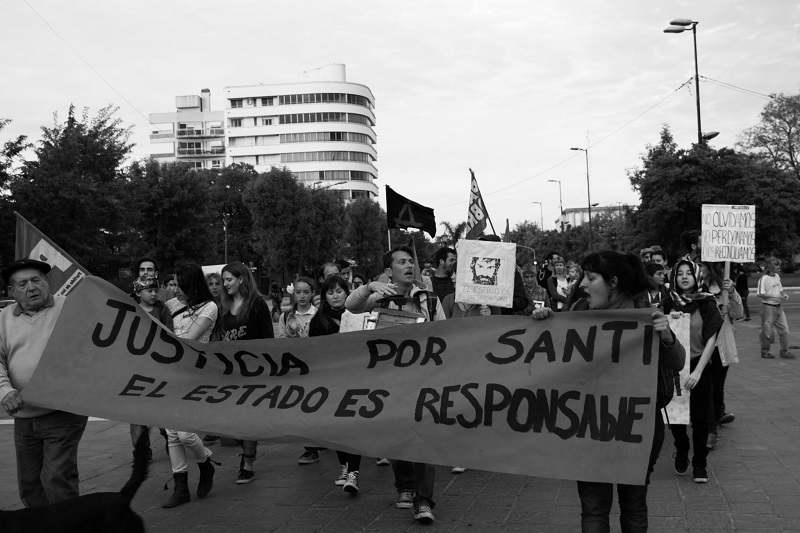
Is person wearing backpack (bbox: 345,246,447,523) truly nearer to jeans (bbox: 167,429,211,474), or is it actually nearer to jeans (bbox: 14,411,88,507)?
jeans (bbox: 167,429,211,474)

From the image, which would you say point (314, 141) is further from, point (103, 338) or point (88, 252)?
point (103, 338)

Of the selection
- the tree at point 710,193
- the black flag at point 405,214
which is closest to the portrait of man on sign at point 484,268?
the black flag at point 405,214

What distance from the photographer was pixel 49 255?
21.2 feet

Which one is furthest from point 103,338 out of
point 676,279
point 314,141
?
point 314,141

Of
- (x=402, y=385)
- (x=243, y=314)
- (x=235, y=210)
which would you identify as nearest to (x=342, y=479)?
(x=243, y=314)

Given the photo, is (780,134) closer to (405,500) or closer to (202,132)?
(405,500)

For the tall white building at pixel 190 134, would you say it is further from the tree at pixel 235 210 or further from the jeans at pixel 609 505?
the jeans at pixel 609 505

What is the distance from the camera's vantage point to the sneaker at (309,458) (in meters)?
7.45

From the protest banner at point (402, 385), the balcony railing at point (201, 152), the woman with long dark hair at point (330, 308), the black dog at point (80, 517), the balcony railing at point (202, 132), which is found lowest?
the black dog at point (80, 517)

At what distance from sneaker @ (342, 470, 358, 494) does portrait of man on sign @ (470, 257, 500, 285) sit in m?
2.18

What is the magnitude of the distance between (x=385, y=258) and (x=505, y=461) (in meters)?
2.27

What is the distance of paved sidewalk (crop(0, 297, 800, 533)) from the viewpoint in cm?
534

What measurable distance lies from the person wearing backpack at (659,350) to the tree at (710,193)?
23710 mm

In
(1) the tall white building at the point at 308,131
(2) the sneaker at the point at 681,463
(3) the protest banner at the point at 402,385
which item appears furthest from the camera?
(1) the tall white building at the point at 308,131
